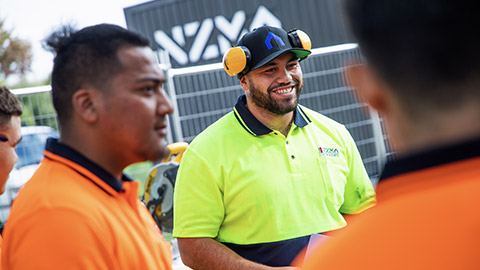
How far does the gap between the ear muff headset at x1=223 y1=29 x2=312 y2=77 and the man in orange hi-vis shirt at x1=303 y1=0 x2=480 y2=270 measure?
226cm

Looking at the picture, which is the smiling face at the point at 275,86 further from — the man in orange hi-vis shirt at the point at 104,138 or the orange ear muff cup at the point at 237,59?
the man in orange hi-vis shirt at the point at 104,138

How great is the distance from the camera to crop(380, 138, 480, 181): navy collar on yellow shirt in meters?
0.79

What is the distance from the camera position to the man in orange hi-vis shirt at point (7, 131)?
8.93ft

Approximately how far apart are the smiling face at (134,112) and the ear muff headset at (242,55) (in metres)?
1.41

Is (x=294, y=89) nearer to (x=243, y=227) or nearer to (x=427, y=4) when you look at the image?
(x=243, y=227)

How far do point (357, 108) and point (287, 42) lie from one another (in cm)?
433

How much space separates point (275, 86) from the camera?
320 centimetres

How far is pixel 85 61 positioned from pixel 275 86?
162 cm

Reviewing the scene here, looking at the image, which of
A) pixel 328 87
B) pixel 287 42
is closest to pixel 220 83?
pixel 328 87

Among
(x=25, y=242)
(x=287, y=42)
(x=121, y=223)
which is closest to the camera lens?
(x=25, y=242)

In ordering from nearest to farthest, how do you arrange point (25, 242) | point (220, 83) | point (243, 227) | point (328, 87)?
point (25, 242) < point (243, 227) < point (220, 83) < point (328, 87)

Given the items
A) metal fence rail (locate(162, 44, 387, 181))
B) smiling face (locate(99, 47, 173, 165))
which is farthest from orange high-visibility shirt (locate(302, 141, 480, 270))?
metal fence rail (locate(162, 44, 387, 181))

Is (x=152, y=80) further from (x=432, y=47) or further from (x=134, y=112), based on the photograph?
(x=432, y=47)

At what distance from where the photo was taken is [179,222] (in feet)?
9.53
